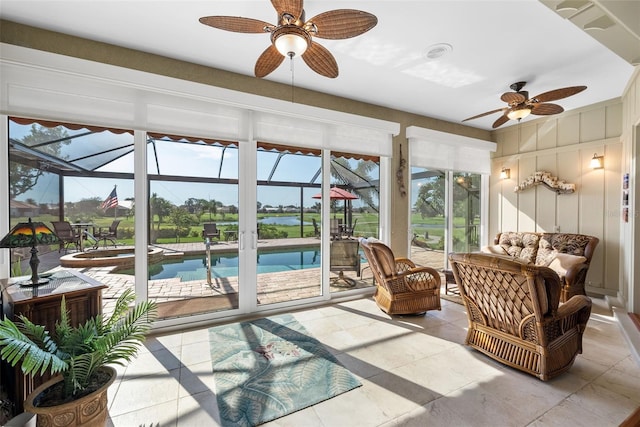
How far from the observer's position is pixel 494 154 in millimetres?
6215

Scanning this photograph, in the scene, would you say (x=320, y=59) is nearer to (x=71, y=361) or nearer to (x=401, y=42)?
(x=401, y=42)

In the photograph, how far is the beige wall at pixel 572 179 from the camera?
4539 millimetres

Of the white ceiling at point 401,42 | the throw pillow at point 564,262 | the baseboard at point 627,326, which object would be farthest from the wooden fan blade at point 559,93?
the baseboard at point 627,326

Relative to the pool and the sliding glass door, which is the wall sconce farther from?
the pool

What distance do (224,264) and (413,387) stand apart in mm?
2623

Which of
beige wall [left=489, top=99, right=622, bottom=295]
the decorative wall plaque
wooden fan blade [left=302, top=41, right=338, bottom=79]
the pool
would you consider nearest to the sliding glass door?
beige wall [left=489, top=99, right=622, bottom=295]

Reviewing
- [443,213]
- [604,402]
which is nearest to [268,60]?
[604,402]

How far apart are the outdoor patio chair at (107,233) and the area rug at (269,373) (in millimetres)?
1510

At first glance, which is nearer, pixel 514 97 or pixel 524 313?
pixel 524 313

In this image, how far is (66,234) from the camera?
301cm

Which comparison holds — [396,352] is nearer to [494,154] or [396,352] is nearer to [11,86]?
[11,86]

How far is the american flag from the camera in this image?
10.3 ft

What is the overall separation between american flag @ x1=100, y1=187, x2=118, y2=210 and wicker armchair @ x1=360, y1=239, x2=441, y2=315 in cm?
296

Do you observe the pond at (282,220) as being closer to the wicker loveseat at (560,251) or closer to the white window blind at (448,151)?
the white window blind at (448,151)
